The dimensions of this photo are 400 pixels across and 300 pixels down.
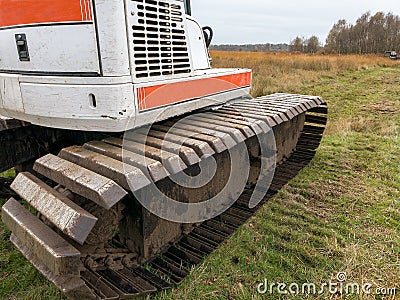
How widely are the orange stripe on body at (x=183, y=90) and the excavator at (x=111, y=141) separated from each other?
0.01 meters

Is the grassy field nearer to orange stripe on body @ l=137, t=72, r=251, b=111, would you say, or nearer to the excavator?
the excavator

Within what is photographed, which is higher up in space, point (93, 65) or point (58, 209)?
point (93, 65)

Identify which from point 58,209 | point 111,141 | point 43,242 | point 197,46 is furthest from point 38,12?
point 197,46

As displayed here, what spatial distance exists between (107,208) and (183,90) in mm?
1184

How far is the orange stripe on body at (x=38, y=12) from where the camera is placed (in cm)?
195

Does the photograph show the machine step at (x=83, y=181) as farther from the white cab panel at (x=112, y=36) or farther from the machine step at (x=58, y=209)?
the white cab panel at (x=112, y=36)

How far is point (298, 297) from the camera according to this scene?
2260 mm

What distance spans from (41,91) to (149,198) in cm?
94

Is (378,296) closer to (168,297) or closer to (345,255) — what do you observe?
(345,255)

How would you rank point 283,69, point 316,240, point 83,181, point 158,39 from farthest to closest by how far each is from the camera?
1. point 283,69
2. point 316,240
3. point 158,39
4. point 83,181

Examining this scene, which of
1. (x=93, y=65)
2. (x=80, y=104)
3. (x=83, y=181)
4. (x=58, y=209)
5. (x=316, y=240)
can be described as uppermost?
(x=93, y=65)

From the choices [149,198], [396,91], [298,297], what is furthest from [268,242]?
[396,91]

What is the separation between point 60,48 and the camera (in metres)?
2.05

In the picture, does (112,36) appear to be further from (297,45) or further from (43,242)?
(297,45)
